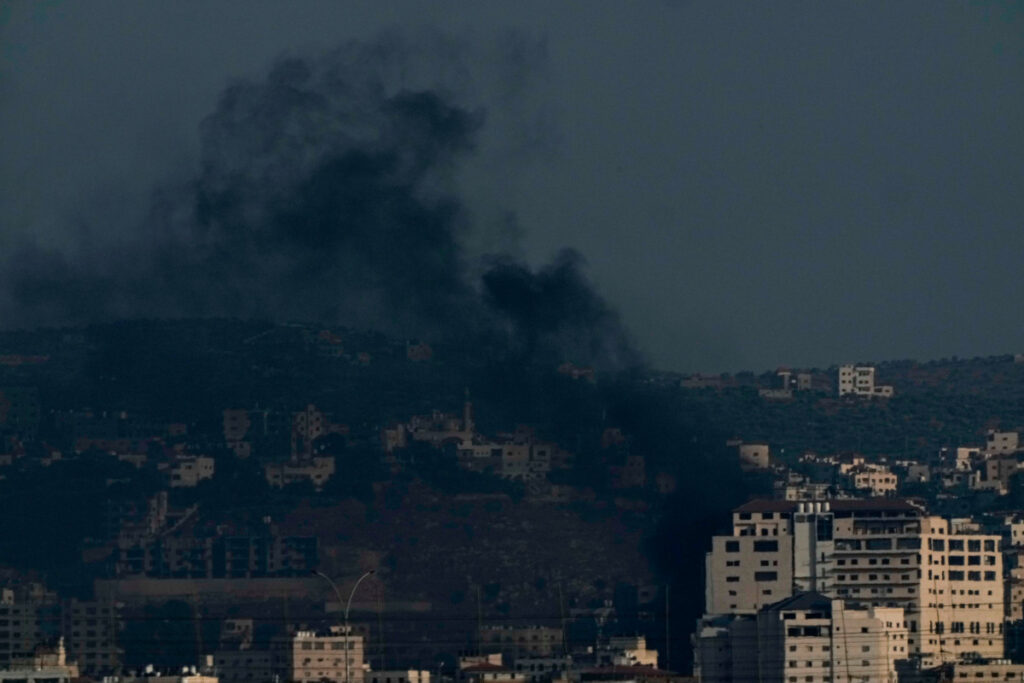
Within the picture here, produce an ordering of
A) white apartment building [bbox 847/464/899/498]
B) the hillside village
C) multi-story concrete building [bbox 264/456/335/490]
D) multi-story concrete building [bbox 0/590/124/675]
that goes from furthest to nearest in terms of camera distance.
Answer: multi-story concrete building [bbox 264/456/335/490] < white apartment building [bbox 847/464/899/498] < multi-story concrete building [bbox 0/590/124/675] < the hillside village

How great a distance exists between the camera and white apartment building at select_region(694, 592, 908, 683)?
267 feet

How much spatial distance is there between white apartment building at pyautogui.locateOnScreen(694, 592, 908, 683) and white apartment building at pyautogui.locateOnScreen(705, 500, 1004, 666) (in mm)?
12508

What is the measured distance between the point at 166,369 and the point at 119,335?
2.53 m

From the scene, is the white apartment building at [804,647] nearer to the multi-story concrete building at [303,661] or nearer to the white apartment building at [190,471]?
the multi-story concrete building at [303,661]

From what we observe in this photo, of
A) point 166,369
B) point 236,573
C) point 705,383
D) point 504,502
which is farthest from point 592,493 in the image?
point 705,383

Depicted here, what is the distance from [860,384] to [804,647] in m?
88.8

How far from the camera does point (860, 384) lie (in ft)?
558

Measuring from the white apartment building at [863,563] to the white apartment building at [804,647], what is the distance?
12.5 metres

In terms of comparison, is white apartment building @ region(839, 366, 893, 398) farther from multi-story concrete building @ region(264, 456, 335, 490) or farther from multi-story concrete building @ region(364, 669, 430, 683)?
multi-story concrete building @ region(364, 669, 430, 683)

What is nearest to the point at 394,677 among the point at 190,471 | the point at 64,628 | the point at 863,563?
the point at 863,563

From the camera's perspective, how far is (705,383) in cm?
16488

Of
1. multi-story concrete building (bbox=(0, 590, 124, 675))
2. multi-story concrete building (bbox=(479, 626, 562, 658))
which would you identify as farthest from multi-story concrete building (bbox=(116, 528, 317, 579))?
multi-story concrete building (bbox=(479, 626, 562, 658))

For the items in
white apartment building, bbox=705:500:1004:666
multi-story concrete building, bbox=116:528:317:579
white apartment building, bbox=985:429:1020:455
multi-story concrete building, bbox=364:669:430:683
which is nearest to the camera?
multi-story concrete building, bbox=364:669:430:683

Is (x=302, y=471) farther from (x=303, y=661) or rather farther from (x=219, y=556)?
(x=303, y=661)
